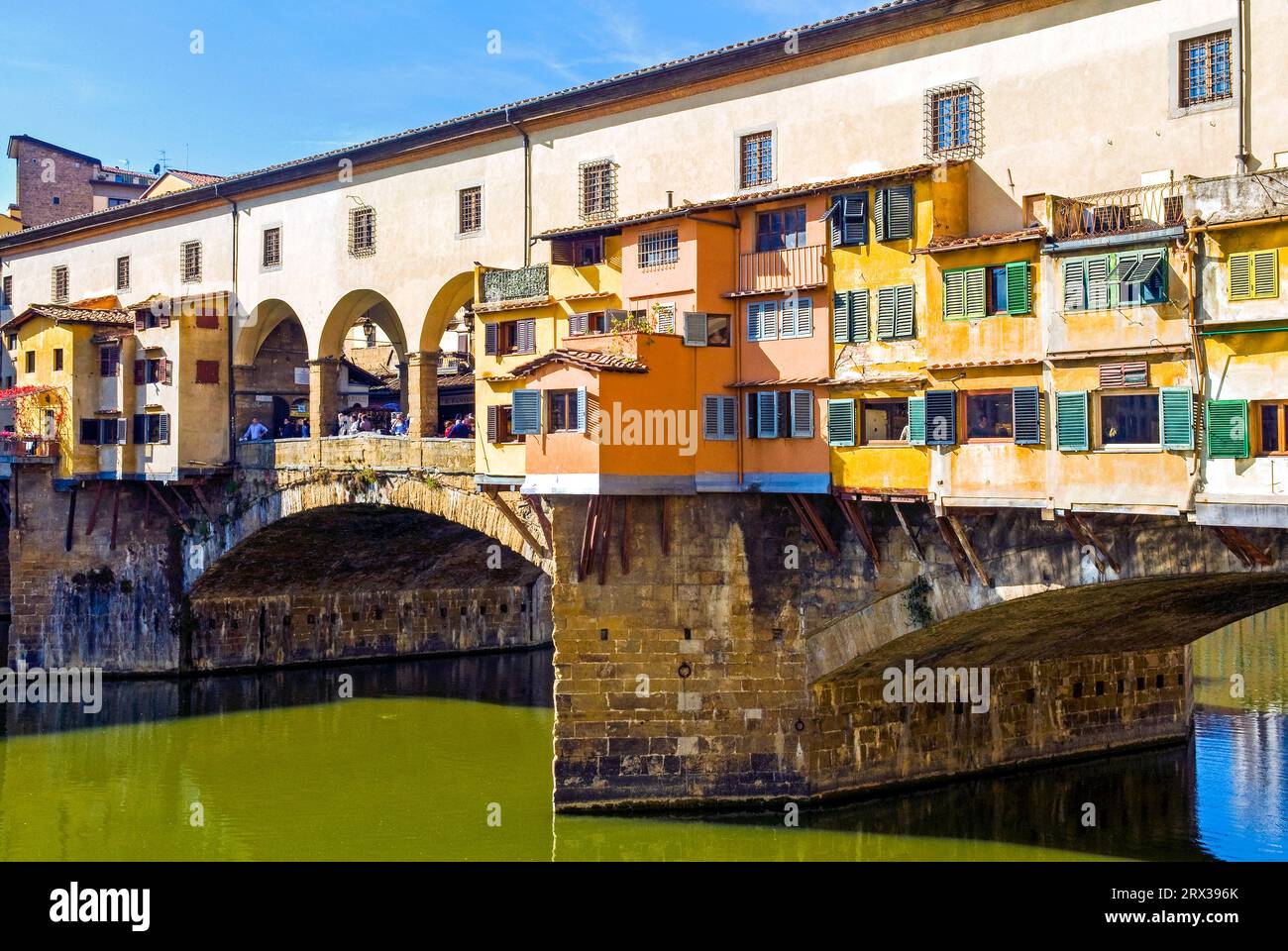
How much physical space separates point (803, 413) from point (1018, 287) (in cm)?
438

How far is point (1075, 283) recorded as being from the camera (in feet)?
64.3

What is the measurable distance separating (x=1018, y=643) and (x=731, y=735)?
541 centimetres

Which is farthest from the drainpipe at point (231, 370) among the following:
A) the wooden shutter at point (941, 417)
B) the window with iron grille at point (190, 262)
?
the wooden shutter at point (941, 417)

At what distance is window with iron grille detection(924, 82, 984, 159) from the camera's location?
2227 centimetres

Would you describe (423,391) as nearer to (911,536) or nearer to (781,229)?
(781,229)

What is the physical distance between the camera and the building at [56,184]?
Answer: 53.8 metres

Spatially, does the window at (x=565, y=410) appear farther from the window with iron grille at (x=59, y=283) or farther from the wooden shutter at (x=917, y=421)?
the window with iron grille at (x=59, y=283)

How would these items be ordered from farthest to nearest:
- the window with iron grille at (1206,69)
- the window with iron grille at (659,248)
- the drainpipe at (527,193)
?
the drainpipe at (527,193) → the window with iron grille at (659,248) → the window with iron grille at (1206,69)

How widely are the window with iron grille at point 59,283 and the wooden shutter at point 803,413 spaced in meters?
28.9

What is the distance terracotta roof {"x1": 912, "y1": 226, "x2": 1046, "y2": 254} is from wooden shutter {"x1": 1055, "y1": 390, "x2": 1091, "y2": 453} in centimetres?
224

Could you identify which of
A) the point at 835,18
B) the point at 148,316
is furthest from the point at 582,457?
the point at 148,316

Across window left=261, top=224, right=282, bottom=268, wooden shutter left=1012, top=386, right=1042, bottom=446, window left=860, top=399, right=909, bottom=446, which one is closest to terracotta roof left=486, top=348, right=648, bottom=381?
window left=860, top=399, right=909, bottom=446

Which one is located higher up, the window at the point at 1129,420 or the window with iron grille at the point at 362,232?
the window with iron grille at the point at 362,232
